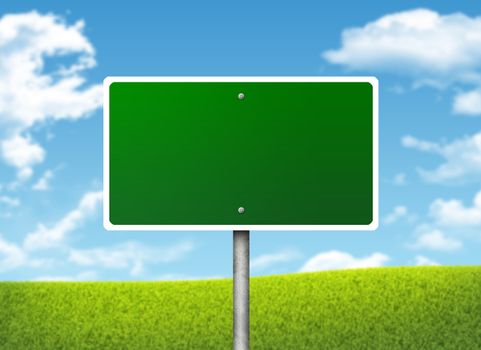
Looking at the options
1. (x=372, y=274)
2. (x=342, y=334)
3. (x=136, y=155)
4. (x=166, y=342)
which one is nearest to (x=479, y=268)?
(x=372, y=274)

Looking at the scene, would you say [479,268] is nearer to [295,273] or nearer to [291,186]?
[295,273]

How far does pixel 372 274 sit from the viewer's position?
33.5ft

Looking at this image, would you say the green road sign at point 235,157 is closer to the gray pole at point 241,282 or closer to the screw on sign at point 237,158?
the screw on sign at point 237,158

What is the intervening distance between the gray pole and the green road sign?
12 centimetres

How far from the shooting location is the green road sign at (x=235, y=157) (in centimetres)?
466

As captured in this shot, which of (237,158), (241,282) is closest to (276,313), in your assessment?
(241,282)

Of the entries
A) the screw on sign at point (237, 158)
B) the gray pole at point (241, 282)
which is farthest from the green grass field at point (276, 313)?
the screw on sign at point (237, 158)

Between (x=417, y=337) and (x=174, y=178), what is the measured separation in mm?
5834

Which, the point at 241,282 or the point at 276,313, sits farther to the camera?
the point at 276,313

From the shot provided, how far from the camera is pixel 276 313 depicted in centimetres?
984

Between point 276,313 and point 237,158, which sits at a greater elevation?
point 237,158

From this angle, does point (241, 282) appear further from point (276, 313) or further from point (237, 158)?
point (276, 313)

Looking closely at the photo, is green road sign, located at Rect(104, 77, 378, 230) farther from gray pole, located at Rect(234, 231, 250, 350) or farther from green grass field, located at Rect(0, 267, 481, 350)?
green grass field, located at Rect(0, 267, 481, 350)

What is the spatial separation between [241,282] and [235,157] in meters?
0.77
